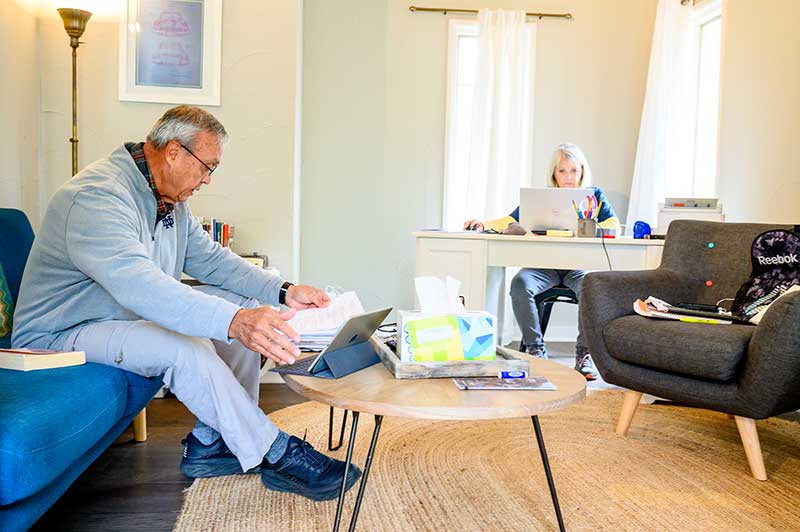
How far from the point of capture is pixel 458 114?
15.6ft

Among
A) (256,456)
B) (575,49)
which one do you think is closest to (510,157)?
(575,49)

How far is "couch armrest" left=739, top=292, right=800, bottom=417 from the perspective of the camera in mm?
1998

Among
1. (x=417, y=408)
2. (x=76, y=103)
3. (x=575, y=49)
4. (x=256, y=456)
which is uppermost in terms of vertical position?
(x=575, y=49)

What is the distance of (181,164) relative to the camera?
195 centimetres

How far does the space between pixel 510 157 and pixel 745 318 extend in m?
2.40

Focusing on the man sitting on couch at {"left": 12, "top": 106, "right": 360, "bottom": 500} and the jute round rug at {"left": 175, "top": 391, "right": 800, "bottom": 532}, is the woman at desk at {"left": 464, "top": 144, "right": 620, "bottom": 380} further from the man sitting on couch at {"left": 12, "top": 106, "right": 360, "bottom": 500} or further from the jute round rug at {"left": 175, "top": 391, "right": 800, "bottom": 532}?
the man sitting on couch at {"left": 12, "top": 106, "right": 360, "bottom": 500}

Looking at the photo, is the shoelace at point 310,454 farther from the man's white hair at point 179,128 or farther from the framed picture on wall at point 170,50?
the framed picture on wall at point 170,50

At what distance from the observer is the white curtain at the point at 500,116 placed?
4574 mm

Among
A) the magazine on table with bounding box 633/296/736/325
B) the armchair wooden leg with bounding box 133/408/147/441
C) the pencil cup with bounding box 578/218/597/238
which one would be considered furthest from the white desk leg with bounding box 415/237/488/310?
the armchair wooden leg with bounding box 133/408/147/441

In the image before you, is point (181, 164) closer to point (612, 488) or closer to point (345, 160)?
point (612, 488)

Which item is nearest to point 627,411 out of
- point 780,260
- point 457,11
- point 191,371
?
point 780,260

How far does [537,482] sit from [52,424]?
1269 millimetres

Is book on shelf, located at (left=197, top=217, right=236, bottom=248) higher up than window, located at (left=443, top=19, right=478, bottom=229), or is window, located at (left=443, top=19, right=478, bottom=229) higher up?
window, located at (left=443, top=19, right=478, bottom=229)

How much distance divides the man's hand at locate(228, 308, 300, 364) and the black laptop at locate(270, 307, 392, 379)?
9 centimetres
